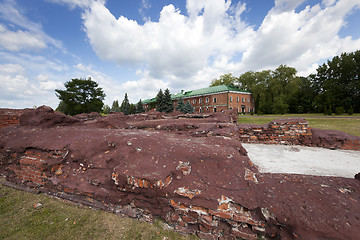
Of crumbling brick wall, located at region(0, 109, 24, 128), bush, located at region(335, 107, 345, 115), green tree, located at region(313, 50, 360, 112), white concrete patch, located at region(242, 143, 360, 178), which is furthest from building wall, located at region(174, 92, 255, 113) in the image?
crumbling brick wall, located at region(0, 109, 24, 128)

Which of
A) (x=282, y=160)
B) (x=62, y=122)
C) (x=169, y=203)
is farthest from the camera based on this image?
(x=62, y=122)

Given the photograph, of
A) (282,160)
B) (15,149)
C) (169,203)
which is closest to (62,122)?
(15,149)

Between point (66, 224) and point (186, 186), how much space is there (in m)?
Answer: 1.74

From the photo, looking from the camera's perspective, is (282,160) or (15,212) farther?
(282,160)

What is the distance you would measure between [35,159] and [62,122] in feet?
6.32

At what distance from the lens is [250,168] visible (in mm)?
1895

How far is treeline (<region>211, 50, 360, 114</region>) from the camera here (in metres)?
20.9

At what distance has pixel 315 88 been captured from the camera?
27.2 metres

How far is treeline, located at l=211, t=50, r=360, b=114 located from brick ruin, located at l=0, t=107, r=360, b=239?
27.3 meters

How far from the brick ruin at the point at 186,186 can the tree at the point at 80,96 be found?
1330 inches

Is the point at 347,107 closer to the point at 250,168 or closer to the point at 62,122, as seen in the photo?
the point at 250,168

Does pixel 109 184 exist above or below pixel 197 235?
above

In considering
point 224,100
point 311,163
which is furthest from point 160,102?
point 311,163

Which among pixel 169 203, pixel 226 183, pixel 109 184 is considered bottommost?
pixel 169 203
